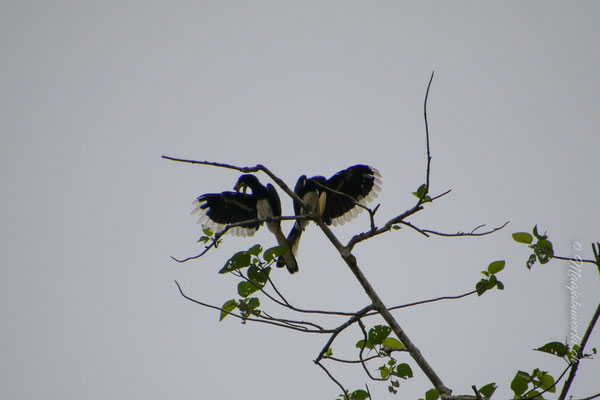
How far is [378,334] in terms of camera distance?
2.16m

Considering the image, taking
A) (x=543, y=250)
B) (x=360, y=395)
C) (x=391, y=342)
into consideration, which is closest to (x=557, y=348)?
(x=543, y=250)

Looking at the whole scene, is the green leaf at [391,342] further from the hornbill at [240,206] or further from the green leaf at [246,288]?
the hornbill at [240,206]

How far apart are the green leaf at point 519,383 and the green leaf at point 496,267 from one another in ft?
1.30

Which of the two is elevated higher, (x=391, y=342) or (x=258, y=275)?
(x=258, y=275)

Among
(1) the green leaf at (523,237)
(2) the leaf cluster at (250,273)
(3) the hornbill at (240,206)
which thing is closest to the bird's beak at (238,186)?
(3) the hornbill at (240,206)

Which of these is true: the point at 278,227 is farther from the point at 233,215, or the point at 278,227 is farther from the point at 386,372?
the point at 386,372

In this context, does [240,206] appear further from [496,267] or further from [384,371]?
[496,267]

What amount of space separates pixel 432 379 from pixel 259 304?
795 mm

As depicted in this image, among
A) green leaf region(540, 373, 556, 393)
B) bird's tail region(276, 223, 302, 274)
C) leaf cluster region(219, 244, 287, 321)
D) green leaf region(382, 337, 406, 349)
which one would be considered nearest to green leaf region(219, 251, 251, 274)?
leaf cluster region(219, 244, 287, 321)

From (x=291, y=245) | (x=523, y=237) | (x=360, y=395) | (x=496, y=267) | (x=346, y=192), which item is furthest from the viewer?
(x=346, y=192)

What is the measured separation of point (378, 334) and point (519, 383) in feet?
1.94

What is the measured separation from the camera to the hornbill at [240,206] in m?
5.68

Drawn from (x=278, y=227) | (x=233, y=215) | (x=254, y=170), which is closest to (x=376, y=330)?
(x=254, y=170)

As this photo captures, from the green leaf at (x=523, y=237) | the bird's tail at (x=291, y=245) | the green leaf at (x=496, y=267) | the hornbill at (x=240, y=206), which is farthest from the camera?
the hornbill at (x=240, y=206)
